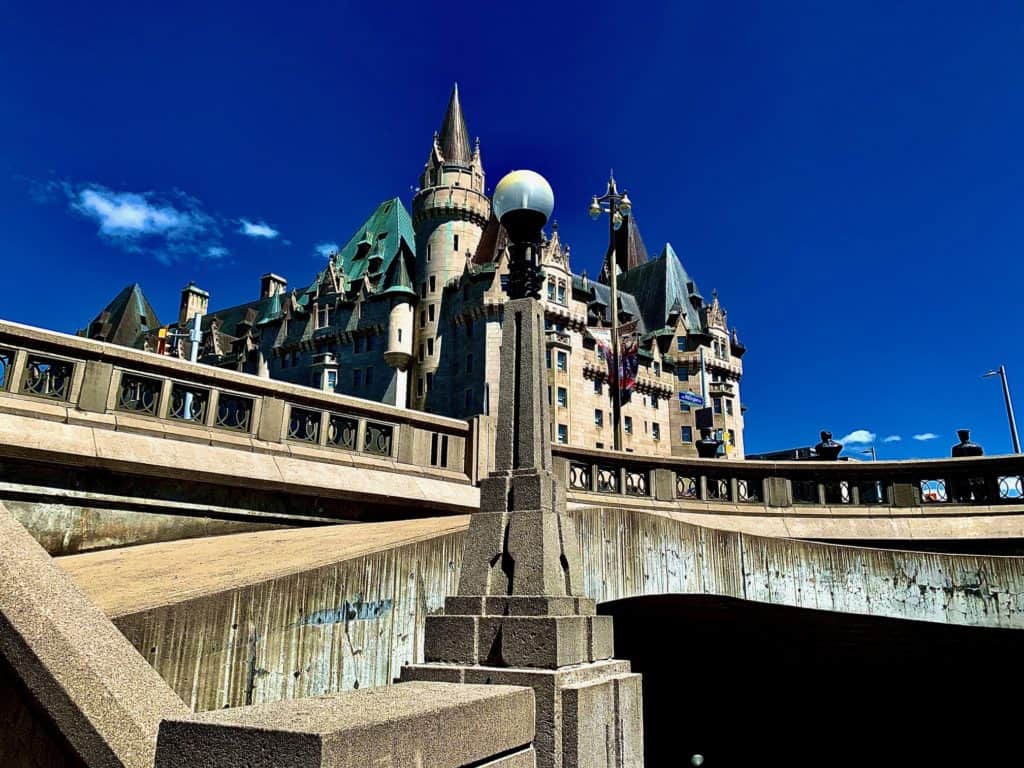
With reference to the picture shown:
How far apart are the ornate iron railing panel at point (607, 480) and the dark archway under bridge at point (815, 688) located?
7.22 feet

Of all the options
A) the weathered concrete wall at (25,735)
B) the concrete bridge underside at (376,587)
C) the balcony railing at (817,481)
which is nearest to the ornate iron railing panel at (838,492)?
the balcony railing at (817,481)

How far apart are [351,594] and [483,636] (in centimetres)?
155

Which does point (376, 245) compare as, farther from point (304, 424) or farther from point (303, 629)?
point (303, 629)

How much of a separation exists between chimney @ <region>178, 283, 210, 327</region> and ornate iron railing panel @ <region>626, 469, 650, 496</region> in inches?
3183

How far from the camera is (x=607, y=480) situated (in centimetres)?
1334

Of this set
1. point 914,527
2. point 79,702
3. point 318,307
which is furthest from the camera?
point 318,307

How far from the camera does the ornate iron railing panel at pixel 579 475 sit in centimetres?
1275

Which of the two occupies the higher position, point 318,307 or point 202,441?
point 318,307

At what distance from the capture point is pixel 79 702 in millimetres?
2807

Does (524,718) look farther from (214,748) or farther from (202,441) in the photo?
(202,441)

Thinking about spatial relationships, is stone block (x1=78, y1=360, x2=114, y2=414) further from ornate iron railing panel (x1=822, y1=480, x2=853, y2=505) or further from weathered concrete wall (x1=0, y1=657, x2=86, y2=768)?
ornate iron railing panel (x1=822, y1=480, x2=853, y2=505)

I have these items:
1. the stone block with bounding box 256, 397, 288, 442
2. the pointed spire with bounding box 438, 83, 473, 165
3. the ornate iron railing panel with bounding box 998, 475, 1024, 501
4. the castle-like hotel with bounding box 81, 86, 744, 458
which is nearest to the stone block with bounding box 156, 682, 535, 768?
the stone block with bounding box 256, 397, 288, 442

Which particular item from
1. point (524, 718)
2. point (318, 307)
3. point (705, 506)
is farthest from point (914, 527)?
point (318, 307)

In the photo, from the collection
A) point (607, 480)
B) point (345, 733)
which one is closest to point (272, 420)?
point (607, 480)
